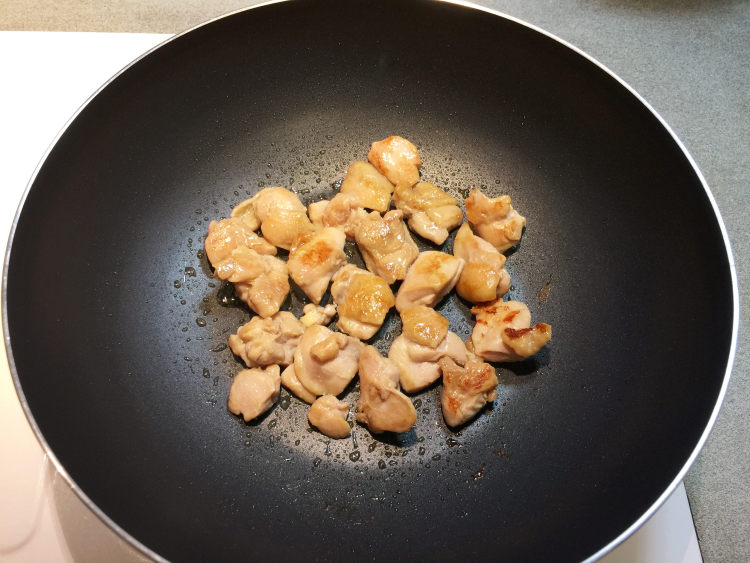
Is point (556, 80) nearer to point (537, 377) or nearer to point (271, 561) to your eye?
point (537, 377)

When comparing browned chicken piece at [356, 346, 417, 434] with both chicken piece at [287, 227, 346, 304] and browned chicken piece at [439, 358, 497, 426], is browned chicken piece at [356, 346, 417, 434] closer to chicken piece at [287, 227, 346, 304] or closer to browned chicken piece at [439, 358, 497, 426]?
browned chicken piece at [439, 358, 497, 426]

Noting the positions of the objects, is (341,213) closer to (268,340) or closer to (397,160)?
(397,160)

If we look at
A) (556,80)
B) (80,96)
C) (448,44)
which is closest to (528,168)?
(556,80)

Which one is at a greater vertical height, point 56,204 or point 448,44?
point 448,44

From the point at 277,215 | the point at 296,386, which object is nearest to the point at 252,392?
the point at 296,386

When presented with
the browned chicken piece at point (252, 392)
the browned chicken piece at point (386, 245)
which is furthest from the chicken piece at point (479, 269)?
the browned chicken piece at point (252, 392)

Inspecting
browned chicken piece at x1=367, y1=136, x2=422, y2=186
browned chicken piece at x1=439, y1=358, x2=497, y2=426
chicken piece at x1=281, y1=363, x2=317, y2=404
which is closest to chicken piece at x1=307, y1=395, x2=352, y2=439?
chicken piece at x1=281, y1=363, x2=317, y2=404
